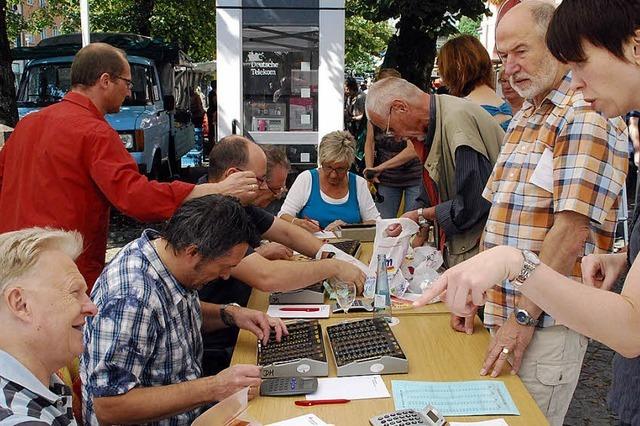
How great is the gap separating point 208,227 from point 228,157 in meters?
1.02

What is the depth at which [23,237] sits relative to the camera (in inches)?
60.0

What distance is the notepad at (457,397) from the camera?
1.84 m

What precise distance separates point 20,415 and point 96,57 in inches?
95.3

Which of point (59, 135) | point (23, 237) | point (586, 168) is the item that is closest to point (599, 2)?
point (586, 168)

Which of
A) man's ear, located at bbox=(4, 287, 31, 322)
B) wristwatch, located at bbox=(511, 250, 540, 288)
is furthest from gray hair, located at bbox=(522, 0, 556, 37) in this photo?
man's ear, located at bbox=(4, 287, 31, 322)

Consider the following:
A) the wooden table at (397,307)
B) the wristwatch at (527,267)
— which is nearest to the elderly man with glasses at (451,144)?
the wooden table at (397,307)

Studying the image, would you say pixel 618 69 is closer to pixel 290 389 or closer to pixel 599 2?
pixel 599 2

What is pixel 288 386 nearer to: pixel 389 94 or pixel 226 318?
pixel 226 318

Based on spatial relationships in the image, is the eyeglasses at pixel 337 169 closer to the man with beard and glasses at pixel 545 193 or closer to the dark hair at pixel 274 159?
the dark hair at pixel 274 159

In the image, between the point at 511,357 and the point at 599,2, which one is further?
the point at 511,357

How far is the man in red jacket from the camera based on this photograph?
2.97 metres

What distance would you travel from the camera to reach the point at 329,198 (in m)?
4.47

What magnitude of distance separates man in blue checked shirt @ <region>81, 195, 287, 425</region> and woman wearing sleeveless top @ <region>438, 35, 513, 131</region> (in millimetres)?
1937

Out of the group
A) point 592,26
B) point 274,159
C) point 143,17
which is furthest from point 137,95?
point 143,17
